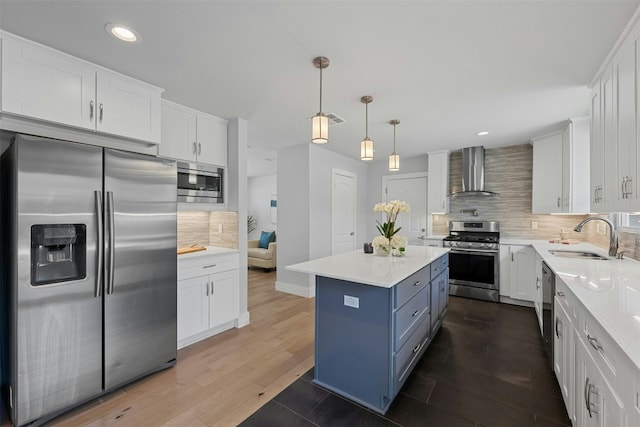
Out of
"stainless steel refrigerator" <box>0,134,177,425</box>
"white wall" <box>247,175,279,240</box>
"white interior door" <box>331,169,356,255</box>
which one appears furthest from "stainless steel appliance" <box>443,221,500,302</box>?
"white wall" <box>247,175,279,240</box>

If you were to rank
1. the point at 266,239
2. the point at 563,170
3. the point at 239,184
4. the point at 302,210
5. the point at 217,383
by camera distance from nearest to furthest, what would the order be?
the point at 217,383, the point at 239,184, the point at 563,170, the point at 302,210, the point at 266,239

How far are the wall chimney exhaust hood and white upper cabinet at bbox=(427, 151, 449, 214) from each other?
31 centimetres

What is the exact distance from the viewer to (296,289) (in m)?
4.59

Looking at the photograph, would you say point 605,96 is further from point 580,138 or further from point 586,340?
point 586,340

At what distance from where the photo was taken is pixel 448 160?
5.02 m

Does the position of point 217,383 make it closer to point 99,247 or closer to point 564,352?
point 99,247

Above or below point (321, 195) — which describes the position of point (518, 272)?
below

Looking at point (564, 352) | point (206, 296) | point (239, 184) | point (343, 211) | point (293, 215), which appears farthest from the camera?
point (343, 211)

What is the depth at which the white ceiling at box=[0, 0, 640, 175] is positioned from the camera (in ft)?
5.16

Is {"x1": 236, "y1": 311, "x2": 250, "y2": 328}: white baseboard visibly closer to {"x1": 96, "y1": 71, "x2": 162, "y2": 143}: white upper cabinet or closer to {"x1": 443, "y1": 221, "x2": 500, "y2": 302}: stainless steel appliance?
{"x1": 96, "y1": 71, "x2": 162, "y2": 143}: white upper cabinet

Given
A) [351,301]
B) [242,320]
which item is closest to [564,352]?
[351,301]

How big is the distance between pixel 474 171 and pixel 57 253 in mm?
5210

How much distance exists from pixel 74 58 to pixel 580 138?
16.6 ft

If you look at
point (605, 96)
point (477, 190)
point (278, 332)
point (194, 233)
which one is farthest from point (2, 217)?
point (477, 190)
